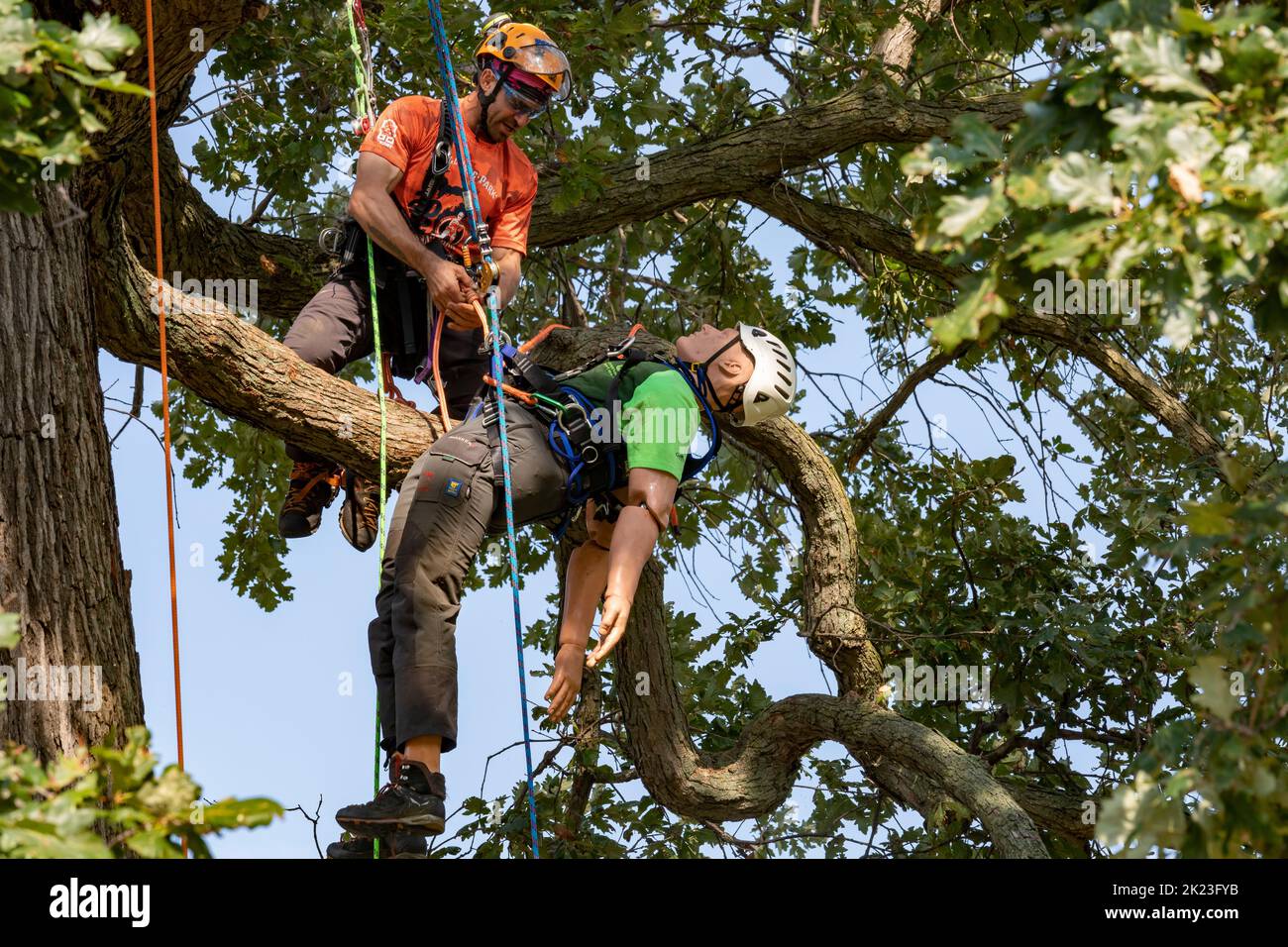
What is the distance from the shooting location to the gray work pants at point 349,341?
5.43m

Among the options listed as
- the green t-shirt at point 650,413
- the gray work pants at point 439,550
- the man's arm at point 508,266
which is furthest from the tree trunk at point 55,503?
the man's arm at point 508,266

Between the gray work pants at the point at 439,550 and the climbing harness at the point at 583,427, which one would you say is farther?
the climbing harness at the point at 583,427

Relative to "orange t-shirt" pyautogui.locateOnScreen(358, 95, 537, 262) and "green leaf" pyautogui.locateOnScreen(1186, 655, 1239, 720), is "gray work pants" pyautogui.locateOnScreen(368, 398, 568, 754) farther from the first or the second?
"green leaf" pyautogui.locateOnScreen(1186, 655, 1239, 720)

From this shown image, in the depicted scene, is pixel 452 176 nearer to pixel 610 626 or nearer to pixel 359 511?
pixel 359 511

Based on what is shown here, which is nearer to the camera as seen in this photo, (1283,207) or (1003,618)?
(1283,207)

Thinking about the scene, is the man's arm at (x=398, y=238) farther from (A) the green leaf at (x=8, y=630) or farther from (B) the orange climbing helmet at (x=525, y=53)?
(A) the green leaf at (x=8, y=630)

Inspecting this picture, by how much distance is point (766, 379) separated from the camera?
16.8ft

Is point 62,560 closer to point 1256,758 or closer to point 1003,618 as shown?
point 1256,758

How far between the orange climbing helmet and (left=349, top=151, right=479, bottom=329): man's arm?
0.49 meters

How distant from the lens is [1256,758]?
2.44m

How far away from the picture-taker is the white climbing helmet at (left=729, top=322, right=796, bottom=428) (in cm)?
512

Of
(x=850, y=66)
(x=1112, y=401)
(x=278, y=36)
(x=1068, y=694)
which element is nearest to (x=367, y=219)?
(x=278, y=36)

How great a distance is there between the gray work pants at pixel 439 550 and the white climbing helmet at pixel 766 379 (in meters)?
0.71

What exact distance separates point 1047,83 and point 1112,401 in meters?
5.17
